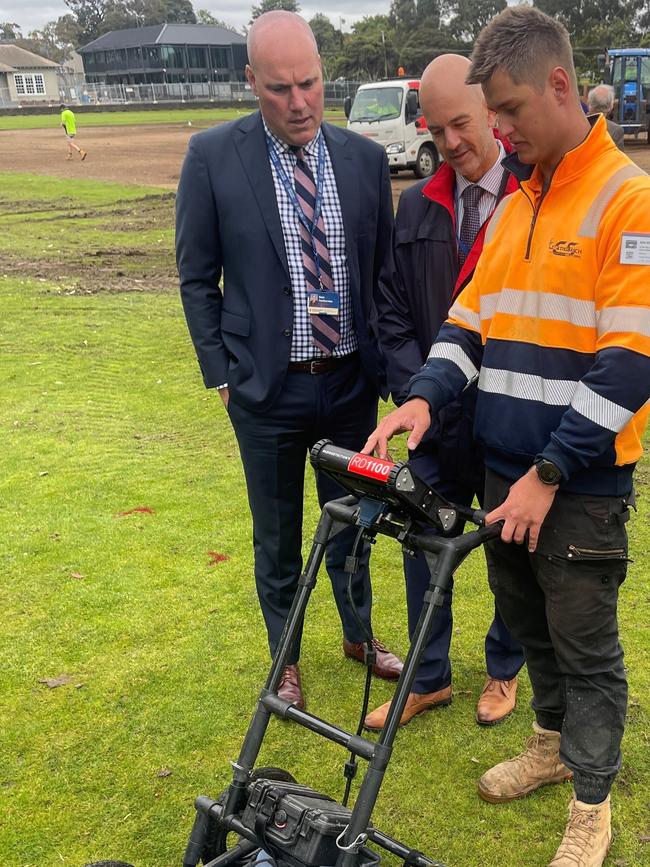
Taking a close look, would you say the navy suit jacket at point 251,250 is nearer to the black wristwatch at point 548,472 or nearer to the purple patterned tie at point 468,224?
the purple patterned tie at point 468,224

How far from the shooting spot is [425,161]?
850 inches

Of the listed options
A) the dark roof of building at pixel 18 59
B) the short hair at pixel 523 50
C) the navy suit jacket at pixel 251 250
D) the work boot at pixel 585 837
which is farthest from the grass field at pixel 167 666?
the dark roof of building at pixel 18 59

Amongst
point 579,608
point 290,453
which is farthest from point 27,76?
point 579,608

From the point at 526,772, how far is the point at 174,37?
99.2 metres

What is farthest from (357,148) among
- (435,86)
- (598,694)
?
(598,694)

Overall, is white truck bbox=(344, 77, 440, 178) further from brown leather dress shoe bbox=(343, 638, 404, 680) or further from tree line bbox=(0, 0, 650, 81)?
tree line bbox=(0, 0, 650, 81)

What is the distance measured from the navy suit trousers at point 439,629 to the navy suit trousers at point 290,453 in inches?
9.7

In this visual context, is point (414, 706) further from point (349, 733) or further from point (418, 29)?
point (418, 29)

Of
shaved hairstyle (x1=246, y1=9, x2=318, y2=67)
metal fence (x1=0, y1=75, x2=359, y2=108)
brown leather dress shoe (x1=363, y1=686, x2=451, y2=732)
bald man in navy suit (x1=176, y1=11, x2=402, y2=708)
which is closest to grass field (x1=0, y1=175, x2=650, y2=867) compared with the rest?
brown leather dress shoe (x1=363, y1=686, x2=451, y2=732)

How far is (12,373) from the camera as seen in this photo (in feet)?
28.8

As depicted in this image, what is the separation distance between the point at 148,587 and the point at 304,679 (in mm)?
1170

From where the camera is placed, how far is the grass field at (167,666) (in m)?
3.10

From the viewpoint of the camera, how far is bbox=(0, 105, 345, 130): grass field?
4841cm

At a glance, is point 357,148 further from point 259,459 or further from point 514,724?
point 514,724
